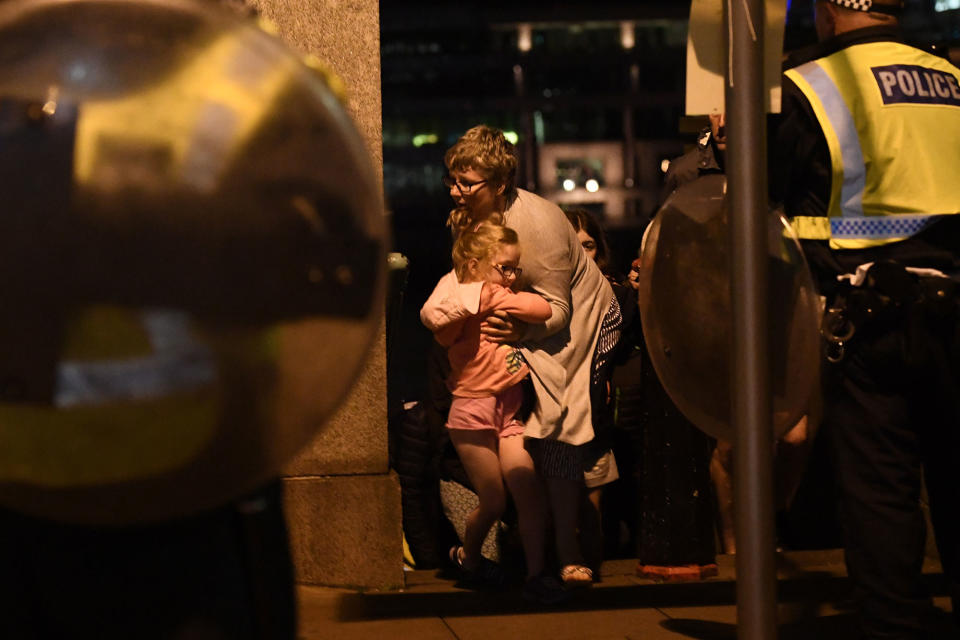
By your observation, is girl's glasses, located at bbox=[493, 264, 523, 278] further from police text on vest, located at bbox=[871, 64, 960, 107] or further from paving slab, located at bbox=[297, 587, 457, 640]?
police text on vest, located at bbox=[871, 64, 960, 107]

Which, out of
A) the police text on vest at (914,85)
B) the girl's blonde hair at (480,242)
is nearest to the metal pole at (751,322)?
the police text on vest at (914,85)

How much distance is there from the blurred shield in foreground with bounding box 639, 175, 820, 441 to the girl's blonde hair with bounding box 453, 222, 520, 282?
1.93 meters

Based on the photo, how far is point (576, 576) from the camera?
566 cm

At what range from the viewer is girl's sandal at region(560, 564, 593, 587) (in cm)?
566

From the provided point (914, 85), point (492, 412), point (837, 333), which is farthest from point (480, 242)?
point (914, 85)

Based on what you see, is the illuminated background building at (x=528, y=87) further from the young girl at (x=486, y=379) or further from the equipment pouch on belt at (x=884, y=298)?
the equipment pouch on belt at (x=884, y=298)

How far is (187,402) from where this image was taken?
6.03 feet

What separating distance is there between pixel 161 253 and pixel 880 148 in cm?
277

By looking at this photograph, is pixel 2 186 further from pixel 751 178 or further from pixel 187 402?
pixel 751 178

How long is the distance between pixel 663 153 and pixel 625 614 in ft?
89.9

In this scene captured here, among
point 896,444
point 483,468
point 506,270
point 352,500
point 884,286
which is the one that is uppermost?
point 506,270

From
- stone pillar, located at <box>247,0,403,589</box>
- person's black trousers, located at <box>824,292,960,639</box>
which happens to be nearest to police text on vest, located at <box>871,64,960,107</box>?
person's black trousers, located at <box>824,292,960,639</box>

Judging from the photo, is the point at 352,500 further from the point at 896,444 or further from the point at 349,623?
the point at 896,444

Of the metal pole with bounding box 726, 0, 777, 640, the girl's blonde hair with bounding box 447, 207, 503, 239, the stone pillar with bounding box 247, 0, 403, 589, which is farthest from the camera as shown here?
the stone pillar with bounding box 247, 0, 403, 589
